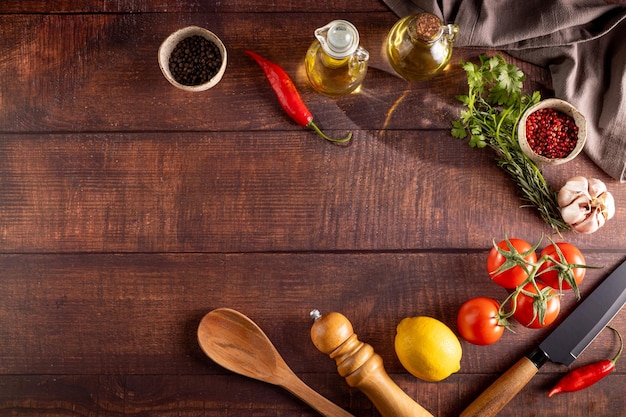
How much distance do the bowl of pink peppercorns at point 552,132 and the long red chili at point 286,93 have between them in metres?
0.42

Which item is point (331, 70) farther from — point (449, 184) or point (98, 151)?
point (98, 151)

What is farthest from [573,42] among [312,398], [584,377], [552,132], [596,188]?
[312,398]

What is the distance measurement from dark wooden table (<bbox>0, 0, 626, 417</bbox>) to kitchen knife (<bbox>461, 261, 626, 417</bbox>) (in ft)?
0.12

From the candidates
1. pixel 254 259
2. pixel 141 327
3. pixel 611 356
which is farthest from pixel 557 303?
pixel 141 327

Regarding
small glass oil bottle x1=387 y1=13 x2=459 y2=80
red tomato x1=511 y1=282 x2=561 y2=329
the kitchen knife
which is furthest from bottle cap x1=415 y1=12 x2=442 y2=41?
the kitchen knife

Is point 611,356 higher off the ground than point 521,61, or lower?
lower

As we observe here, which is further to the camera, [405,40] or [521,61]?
[521,61]

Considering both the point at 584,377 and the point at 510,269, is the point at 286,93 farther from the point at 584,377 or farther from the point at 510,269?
the point at 584,377

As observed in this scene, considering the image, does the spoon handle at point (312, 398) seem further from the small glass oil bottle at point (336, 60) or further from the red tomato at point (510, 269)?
the small glass oil bottle at point (336, 60)

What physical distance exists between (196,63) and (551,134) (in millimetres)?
737

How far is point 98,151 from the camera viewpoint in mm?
1228

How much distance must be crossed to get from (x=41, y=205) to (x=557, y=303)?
42.9 inches

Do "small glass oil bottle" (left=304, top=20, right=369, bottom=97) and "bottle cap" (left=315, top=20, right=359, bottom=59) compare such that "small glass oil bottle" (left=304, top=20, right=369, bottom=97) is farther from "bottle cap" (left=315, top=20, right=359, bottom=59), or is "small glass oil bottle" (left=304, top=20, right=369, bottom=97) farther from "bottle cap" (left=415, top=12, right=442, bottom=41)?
"bottle cap" (left=415, top=12, right=442, bottom=41)

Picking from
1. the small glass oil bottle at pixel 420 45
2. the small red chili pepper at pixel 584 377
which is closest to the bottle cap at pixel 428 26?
the small glass oil bottle at pixel 420 45
